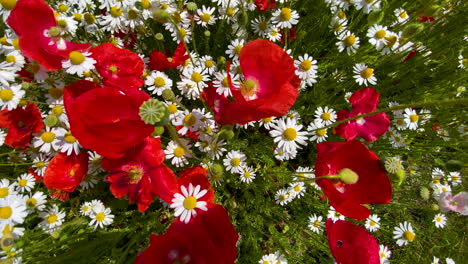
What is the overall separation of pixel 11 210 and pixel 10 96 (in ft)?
2.40

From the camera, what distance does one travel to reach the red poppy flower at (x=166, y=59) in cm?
212

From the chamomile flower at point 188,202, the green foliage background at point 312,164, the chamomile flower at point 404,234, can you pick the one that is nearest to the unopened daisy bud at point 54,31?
the green foliage background at point 312,164

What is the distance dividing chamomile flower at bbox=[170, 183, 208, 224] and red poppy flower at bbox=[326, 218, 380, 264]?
753 millimetres

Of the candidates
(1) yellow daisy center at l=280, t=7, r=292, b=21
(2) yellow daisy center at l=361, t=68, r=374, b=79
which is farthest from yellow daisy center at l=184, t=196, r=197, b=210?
(2) yellow daisy center at l=361, t=68, r=374, b=79

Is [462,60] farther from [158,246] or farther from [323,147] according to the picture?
[158,246]

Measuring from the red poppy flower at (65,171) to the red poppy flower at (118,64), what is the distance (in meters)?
0.57

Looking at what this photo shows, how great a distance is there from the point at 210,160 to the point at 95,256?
110 centimetres

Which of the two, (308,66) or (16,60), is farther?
(308,66)

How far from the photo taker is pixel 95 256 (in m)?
2.19

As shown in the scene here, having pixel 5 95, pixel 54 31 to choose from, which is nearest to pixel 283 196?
pixel 54 31

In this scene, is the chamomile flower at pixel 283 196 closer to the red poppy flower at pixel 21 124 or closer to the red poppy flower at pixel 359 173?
the red poppy flower at pixel 359 173

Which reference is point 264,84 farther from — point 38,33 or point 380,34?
point 380,34

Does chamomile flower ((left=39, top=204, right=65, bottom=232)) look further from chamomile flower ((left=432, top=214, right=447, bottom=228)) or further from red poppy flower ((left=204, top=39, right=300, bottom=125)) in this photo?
chamomile flower ((left=432, top=214, right=447, bottom=228))

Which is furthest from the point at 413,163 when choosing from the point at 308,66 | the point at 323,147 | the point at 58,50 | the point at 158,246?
the point at 58,50
